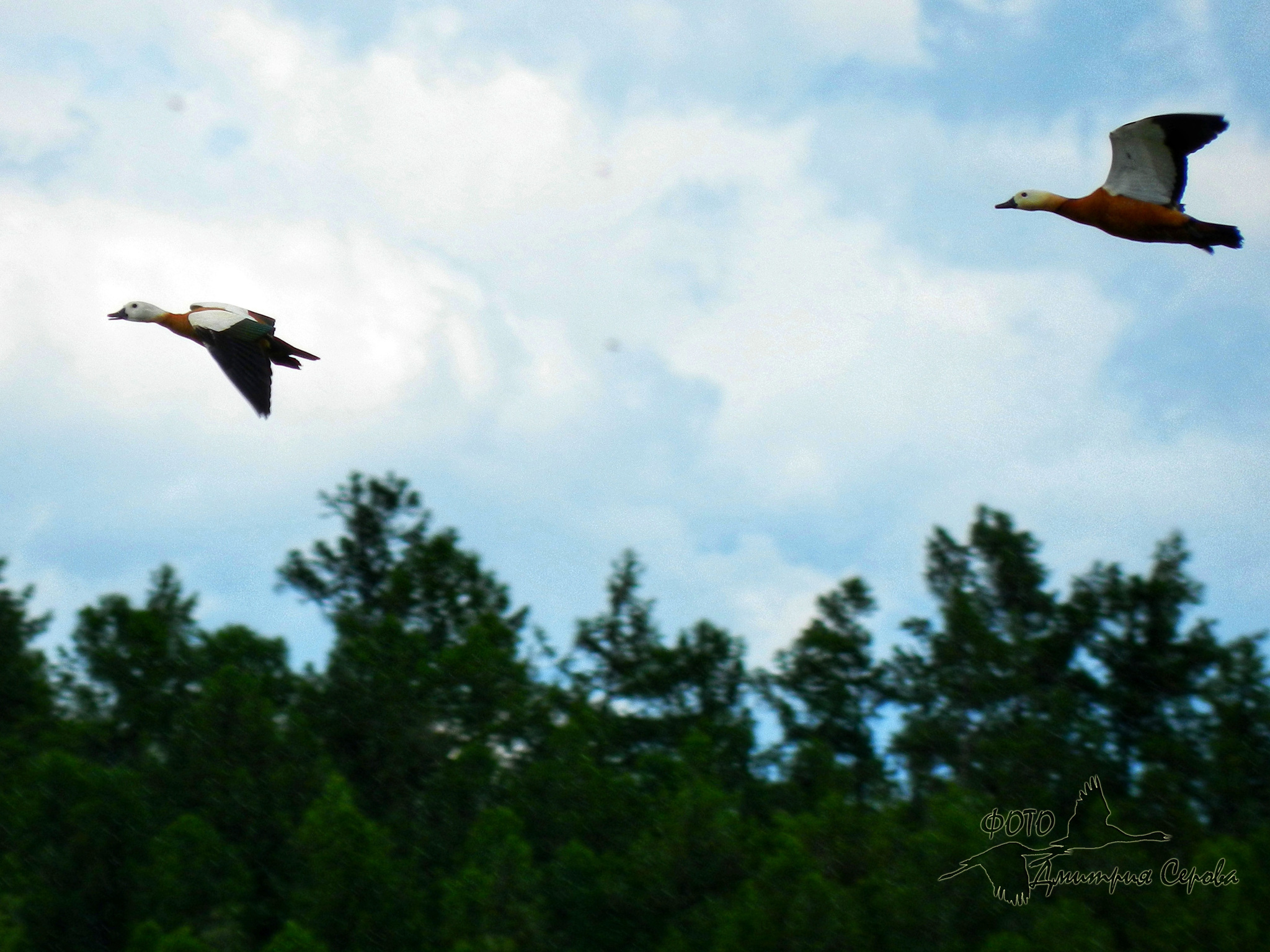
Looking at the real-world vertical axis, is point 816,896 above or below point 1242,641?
below

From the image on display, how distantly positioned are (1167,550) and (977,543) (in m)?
6.47

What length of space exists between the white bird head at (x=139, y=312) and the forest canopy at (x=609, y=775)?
61.8 feet

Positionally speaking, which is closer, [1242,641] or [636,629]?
[1242,641]

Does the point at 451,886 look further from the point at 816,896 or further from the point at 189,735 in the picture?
the point at 189,735

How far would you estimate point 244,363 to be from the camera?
16969 millimetres

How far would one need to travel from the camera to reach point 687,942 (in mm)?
37375

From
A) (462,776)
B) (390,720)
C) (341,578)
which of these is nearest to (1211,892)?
(462,776)

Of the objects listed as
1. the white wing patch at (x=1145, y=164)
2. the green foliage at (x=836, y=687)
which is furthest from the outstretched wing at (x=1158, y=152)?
the green foliage at (x=836, y=687)

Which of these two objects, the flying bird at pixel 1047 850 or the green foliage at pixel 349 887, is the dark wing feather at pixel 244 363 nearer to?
the green foliage at pixel 349 887

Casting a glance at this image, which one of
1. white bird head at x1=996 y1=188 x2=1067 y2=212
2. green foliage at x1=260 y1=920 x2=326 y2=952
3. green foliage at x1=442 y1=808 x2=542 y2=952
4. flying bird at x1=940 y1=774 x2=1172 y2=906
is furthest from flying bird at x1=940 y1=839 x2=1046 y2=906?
white bird head at x1=996 y1=188 x2=1067 y2=212

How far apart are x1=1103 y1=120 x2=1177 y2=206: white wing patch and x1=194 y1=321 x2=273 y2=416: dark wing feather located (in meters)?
8.94
